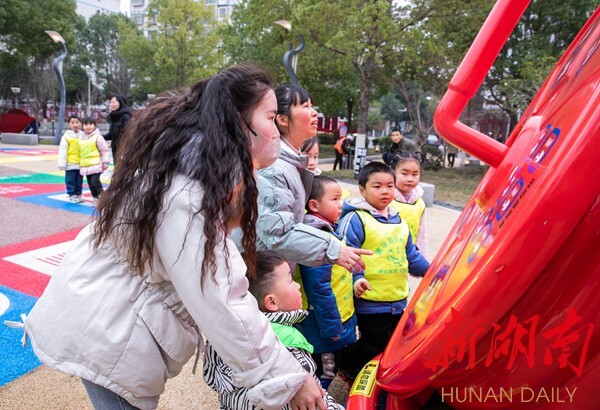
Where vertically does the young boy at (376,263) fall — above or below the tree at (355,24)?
below

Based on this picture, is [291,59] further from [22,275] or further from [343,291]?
[343,291]

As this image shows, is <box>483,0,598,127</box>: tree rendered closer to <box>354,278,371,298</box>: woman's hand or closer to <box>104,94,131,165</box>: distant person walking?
<box>104,94,131,165</box>: distant person walking

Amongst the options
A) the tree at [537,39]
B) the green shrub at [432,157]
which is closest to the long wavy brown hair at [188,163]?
the tree at [537,39]

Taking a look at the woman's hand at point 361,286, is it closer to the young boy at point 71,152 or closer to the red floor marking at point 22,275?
the red floor marking at point 22,275

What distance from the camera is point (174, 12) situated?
23656 millimetres

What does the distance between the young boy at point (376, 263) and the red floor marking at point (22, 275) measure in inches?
95.9

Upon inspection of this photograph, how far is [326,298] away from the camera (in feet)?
6.98

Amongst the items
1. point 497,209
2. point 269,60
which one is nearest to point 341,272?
point 497,209

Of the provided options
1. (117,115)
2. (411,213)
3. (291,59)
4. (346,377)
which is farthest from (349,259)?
(291,59)

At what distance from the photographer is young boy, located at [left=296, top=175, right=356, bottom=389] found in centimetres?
213

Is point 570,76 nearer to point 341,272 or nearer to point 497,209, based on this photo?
point 497,209

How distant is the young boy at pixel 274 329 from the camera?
1390mm

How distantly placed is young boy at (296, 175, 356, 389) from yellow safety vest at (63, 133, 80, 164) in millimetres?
5332

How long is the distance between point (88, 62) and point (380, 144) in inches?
1018
